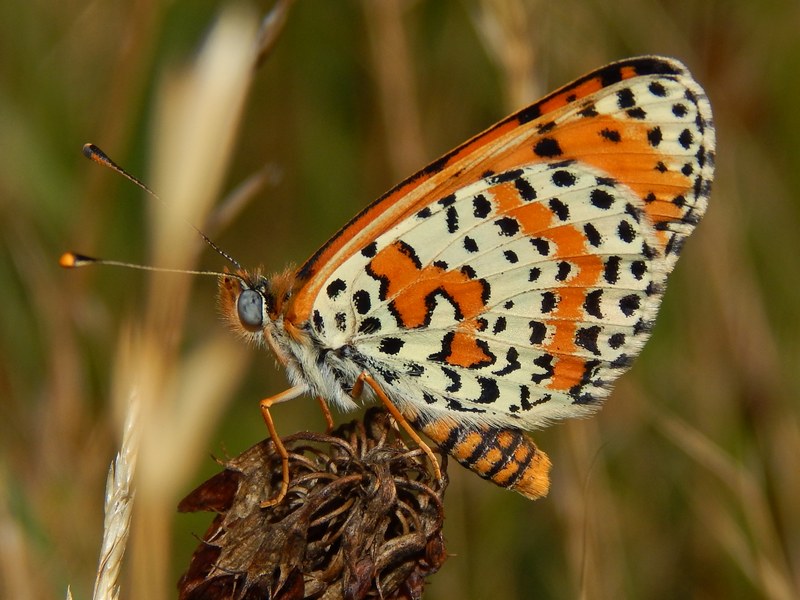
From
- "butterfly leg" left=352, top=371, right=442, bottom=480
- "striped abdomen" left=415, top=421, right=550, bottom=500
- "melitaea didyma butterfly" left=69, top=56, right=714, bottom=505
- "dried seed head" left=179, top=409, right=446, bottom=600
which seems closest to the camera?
"dried seed head" left=179, top=409, right=446, bottom=600

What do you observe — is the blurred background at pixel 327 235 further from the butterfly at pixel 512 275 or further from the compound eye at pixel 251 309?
the butterfly at pixel 512 275

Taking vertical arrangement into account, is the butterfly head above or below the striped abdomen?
above

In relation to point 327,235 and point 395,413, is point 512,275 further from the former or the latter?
point 327,235

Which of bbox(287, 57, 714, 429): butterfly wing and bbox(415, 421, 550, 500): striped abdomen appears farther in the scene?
bbox(287, 57, 714, 429): butterfly wing

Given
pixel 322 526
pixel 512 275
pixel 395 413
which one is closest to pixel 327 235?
pixel 512 275

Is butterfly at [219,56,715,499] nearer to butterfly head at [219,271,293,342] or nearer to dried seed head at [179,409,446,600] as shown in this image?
butterfly head at [219,271,293,342]

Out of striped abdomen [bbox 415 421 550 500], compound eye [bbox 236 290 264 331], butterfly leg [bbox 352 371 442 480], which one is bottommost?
striped abdomen [bbox 415 421 550 500]

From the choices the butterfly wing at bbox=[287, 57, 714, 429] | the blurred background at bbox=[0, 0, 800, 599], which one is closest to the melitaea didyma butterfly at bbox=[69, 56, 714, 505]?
the butterfly wing at bbox=[287, 57, 714, 429]
